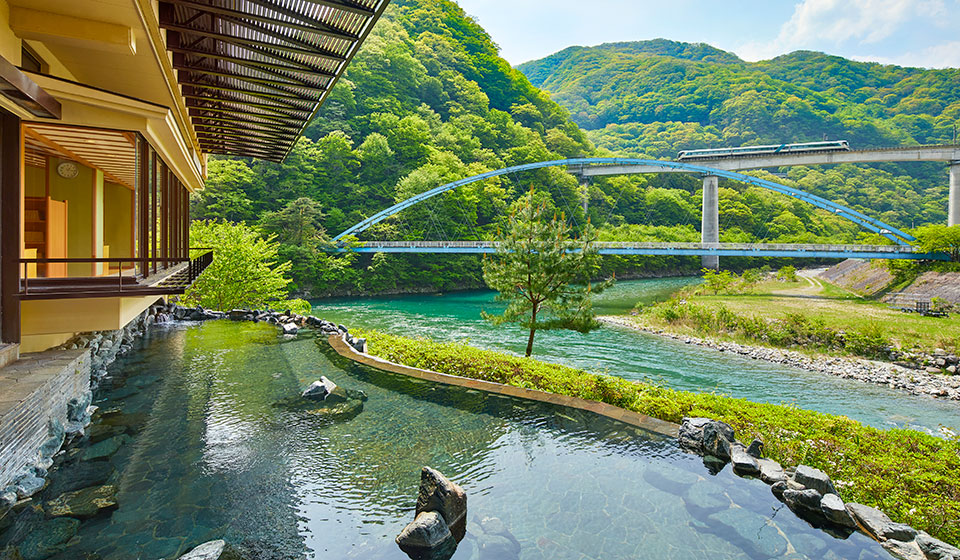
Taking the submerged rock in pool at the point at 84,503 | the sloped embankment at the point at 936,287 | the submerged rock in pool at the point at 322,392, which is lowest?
the submerged rock in pool at the point at 84,503

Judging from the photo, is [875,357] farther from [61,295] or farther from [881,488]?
[61,295]

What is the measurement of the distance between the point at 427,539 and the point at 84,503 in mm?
3098

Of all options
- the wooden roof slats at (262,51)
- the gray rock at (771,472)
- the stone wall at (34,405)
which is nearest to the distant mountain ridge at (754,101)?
the wooden roof slats at (262,51)

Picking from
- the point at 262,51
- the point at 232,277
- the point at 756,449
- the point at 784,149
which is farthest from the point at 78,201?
the point at 784,149

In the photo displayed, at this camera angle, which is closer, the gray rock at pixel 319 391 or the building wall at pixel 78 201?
the gray rock at pixel 319 391

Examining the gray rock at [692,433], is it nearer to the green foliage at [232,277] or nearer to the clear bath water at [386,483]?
the clear bath water at [386,483]

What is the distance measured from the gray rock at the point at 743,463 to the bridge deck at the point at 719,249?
23.3 meters

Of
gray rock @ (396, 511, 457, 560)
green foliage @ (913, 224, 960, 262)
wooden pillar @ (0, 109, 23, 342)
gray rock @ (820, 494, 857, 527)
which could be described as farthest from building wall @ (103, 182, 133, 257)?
green foliage @ (913, 224, 960, 262)

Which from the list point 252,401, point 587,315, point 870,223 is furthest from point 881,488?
point 870,223

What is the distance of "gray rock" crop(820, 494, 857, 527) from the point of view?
4438 mm

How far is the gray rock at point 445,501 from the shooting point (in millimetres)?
4238

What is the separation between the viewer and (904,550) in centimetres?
406

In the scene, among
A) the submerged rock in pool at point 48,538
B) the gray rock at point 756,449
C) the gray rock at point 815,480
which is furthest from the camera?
the gray rock at point 756,449

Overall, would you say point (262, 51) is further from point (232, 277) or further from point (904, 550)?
point (232, 277)
